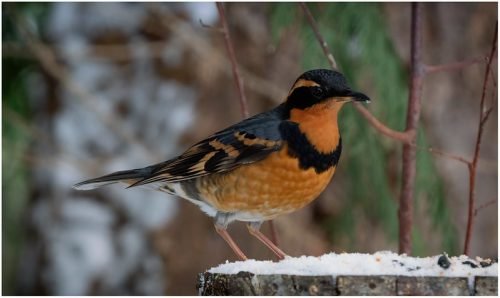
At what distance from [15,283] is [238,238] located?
1609mm

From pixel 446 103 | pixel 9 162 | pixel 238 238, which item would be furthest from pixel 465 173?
pixel 9 162

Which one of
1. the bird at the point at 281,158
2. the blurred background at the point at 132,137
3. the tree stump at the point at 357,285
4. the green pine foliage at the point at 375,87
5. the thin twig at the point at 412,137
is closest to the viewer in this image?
the tree stump at the point at 357,285

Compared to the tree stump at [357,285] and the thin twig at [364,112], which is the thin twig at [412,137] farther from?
the tree stump at [357,285]

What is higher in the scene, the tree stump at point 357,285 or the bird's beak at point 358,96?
the bird's beak at point 358,96

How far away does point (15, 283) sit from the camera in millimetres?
5938

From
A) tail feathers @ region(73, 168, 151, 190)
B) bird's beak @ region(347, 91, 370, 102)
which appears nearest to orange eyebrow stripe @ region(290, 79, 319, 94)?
bird's beak @ region(347, 91, 370, 102)

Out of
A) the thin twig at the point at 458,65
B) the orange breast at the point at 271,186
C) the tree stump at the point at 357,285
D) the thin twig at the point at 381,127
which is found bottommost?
the tree stump at the point at 357,285

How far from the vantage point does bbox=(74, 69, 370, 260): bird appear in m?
3.58

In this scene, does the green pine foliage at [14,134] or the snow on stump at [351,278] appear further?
the green pine foliage at [14,134]

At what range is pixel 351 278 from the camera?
262cm

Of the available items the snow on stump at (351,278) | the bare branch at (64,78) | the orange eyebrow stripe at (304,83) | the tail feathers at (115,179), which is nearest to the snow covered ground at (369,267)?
the snow on stump at (351,278)

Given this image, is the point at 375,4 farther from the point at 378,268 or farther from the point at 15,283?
the point at 15,283

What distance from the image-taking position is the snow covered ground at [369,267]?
106 inches

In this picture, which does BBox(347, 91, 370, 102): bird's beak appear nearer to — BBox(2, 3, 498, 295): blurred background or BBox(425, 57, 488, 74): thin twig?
BBox(425, 57, 488, 74): thin twig
